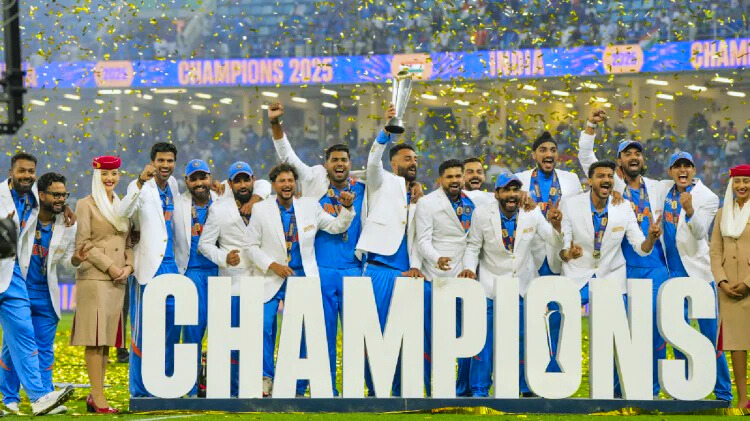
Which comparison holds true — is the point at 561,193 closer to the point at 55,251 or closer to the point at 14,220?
the point at 55,251

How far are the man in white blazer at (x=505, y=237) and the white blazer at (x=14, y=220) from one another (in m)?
3.09

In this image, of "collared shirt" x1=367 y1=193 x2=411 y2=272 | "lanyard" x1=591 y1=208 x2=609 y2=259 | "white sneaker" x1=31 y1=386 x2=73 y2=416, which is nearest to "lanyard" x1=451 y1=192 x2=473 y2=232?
"collared shirt" x1=367 y1=193 x2=411 y2=272

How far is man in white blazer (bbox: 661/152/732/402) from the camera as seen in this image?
9812 millimetres

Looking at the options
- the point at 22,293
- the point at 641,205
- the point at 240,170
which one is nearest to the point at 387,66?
the point at 641,205

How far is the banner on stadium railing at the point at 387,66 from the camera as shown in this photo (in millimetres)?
23047

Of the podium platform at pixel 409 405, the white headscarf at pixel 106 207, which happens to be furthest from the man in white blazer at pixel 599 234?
the white headscarf at pixel 106 207

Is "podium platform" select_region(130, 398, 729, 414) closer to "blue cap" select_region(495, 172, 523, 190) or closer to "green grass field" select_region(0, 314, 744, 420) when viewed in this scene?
"green grass field" select_region(0, 314, 744, 420)

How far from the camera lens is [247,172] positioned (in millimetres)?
9898

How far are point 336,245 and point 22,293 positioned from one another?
2.23m

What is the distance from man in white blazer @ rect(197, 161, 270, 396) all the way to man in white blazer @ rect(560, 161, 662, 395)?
2335mm

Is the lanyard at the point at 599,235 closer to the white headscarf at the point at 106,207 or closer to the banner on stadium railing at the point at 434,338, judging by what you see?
the banner on stadium railing at the point at 434,338

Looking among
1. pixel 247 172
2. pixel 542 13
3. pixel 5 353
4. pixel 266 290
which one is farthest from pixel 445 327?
pixel 542 13

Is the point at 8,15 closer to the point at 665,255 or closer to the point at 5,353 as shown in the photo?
the point at 5,353

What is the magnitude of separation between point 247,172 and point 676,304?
323 cm
